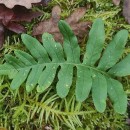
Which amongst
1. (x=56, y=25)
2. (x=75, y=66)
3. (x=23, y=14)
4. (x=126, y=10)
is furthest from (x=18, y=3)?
(x=126, y=10)

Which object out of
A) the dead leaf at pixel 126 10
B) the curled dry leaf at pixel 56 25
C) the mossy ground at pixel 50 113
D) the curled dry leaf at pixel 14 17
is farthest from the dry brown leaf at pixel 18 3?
the dead leaf at pixel 126 10

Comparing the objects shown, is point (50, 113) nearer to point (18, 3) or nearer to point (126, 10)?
point (18, 3)

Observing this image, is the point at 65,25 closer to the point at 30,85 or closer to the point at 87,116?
the point at 30,85

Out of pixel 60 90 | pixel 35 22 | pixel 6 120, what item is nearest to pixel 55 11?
pixel 35 22

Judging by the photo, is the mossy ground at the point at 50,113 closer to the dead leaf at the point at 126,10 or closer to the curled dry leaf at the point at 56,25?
the curled dry leaf at the point at 56,25

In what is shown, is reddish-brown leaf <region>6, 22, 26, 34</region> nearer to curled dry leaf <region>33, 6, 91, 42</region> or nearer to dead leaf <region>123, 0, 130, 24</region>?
curled dry leaf <region>33, 6, 91, 42</region>

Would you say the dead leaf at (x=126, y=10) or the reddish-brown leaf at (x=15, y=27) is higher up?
the dead leaf at (x=126, y=10)
